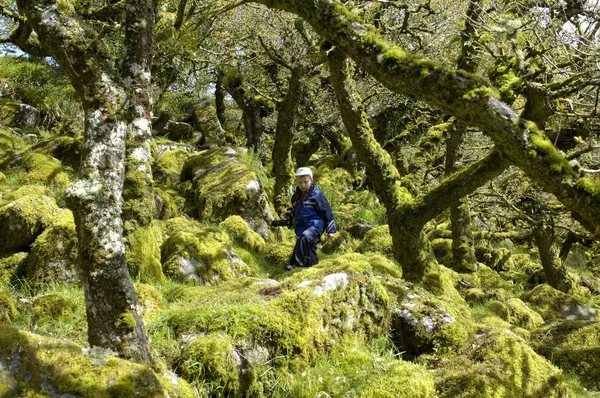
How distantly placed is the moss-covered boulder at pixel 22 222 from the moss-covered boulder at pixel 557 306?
865 centimetres

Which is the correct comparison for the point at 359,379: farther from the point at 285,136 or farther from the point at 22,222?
the point at 285,136

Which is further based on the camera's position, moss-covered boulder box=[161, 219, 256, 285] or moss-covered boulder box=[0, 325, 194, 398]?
moss-covered boulder box=[161, 219, 256, 285]

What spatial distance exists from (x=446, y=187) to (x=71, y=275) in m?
5.54

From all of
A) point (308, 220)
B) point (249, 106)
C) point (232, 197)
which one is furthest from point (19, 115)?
point (308, 220)

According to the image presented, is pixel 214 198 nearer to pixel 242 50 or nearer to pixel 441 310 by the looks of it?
pixel 441 310

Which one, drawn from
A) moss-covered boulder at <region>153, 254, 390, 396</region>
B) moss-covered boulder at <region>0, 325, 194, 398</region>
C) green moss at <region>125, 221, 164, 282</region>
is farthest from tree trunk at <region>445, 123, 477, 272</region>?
moss-covered boulder at <region>0, 325, 194, 398</region>

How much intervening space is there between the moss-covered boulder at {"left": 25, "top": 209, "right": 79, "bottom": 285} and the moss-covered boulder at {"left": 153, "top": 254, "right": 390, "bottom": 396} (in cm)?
178

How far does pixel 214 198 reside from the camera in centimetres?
1125

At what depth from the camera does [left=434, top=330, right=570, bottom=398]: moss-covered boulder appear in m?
4.39

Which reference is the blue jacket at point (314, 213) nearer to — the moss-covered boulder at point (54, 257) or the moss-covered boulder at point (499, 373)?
the moss-covered boulder at point (54, 257)

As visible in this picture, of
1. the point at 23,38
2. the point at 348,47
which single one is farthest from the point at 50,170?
the point at 348,47

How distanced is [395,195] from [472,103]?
5.14 meters

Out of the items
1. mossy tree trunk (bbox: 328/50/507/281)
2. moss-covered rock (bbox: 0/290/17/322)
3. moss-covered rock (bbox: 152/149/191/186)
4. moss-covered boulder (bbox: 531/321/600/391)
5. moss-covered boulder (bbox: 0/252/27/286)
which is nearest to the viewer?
moss-covered rock (bbox: 0/290/17/322)

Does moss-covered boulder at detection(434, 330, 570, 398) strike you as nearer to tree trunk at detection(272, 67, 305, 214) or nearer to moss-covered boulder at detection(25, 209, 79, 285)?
moss-covered boulder at detection(25, 209, 79, 285)
